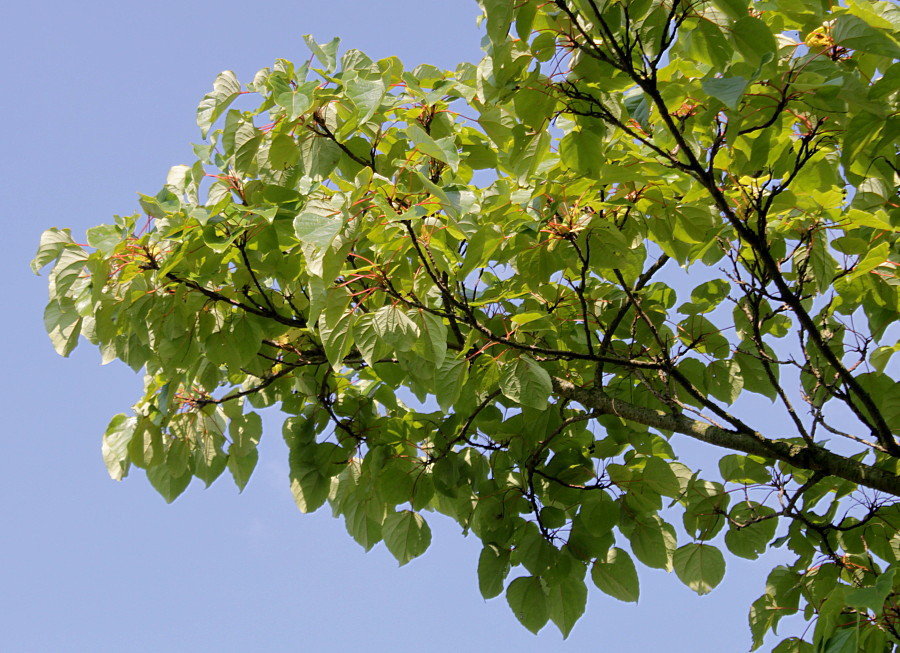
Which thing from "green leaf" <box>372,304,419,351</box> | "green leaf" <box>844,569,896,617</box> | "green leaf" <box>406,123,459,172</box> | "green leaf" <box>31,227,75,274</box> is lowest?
"green leaf" <box>844,569,896,617</box>

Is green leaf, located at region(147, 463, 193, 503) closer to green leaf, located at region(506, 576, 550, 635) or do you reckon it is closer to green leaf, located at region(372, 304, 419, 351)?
green leaf, located at region(506, 576, 550, 635)

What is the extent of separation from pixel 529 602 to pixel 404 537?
0.47 metres

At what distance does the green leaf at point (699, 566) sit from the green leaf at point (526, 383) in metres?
0.95

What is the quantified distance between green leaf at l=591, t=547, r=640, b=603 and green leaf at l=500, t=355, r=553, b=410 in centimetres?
82

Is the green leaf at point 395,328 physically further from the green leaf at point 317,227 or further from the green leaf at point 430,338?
the green leaf at point 317,227

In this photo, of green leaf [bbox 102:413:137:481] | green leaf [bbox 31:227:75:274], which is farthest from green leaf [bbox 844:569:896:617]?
green leaf [bbox 31:227:75:274]

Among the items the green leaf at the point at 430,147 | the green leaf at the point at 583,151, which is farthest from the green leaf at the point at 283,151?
the green leaf at the point at 583,151

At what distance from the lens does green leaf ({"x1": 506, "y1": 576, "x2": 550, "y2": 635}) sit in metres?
2.77

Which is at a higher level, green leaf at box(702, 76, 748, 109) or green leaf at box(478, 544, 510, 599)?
green leaf at box(702, 76, 748, 109)

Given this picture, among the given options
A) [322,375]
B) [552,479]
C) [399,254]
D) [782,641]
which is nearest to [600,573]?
[552,479]

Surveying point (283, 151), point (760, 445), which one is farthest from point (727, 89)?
point (283, 151)

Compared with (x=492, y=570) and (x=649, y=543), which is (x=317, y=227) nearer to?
(x=492, y=570)

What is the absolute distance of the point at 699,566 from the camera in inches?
113

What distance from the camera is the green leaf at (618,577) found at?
2.82 m
